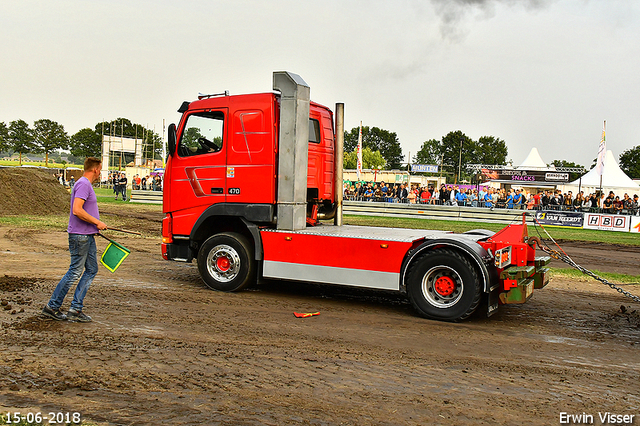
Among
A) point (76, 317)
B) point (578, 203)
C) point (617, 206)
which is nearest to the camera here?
point (76, 317)

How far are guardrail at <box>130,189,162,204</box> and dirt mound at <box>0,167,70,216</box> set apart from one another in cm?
705

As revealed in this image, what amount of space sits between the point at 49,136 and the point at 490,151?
9283cm

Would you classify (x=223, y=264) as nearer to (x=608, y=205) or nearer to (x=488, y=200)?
(x=488, y=200)

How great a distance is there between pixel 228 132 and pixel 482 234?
441cm

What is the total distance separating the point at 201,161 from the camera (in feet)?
29.3

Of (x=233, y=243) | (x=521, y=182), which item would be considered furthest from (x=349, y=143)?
(x=233, y=243)

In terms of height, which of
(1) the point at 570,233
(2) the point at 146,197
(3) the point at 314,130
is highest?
(3) the point at 314,130

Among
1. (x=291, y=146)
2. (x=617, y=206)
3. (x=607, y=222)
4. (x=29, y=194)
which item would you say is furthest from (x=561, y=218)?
(x=29, y=194)

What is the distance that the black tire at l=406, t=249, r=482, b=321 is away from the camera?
710cm

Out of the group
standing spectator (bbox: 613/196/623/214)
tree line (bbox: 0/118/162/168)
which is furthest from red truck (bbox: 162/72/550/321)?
tree line (bbox: 0/118/162/168)

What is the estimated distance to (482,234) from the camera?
8445 mm

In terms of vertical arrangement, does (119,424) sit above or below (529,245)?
below

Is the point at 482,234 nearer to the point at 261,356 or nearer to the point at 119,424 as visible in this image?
the point at 261,356

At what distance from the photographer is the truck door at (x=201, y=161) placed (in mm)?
8805
